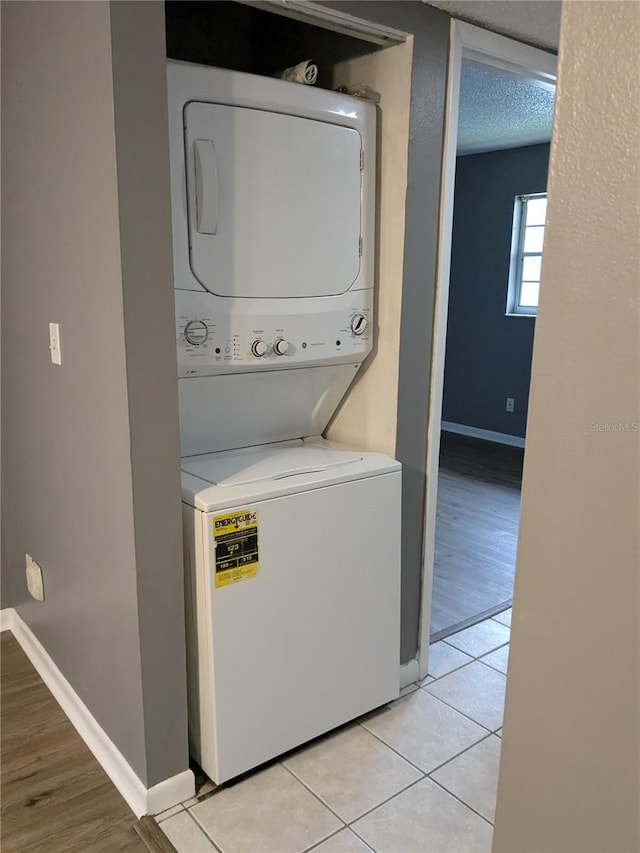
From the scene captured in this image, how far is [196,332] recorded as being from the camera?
1.70 m

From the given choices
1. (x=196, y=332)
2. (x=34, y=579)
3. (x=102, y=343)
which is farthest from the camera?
(x=34, y=579)

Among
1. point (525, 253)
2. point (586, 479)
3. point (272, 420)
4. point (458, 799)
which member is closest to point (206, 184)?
point (272, 420)

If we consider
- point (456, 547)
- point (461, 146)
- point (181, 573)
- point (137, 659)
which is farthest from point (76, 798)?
point (461, 146)

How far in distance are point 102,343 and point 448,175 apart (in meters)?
1.12

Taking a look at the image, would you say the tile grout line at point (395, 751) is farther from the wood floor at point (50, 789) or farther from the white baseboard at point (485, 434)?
the white baseboard at point (485, 434)

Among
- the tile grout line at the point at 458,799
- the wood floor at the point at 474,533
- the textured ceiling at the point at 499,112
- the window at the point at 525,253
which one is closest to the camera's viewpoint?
the tile grout line at the point at 458,799

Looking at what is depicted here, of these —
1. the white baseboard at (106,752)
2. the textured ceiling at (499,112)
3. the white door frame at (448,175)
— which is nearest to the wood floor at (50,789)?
the white baseboard at (106,752)

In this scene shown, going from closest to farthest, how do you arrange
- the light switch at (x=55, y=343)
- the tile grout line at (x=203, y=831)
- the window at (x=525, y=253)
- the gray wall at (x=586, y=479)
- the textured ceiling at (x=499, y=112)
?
the gray wall at (x=586, y=479), the tile grout line at (x=203, y=831), the light switch at (x=55, y=343), the textured ceiling at (x=499, y=112), the window at (x=525, y=253)

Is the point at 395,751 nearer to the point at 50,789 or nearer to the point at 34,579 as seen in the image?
the point at 50,789

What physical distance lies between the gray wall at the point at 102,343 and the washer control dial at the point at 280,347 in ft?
1.16

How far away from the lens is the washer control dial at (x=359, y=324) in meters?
1.99

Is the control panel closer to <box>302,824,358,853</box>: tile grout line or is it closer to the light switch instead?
the light switch

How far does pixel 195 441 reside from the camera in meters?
1.96

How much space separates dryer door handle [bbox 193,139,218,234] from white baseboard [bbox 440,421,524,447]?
4.19 meters
